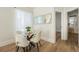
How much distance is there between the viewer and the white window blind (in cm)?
192

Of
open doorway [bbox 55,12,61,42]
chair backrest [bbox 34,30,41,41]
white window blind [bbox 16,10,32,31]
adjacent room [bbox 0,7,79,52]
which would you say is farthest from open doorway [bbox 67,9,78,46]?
white window blind [bbox 16,10,32,31]

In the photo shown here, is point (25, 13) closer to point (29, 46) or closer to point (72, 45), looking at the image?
point (29, 46)

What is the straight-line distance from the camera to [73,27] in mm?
1938

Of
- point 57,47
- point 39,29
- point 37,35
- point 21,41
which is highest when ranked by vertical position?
point 39,29

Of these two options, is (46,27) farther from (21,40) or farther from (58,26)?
(21,40)

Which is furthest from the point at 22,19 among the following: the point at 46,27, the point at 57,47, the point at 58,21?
the point at 57,47

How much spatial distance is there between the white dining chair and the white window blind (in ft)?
0.39

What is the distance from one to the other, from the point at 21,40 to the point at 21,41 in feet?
0.07

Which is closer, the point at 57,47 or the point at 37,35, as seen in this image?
the point at 57,47

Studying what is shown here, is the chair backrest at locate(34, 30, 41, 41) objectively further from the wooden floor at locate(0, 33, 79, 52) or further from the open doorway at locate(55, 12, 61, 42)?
the open doorway at locate(55, 12, 61, 42)

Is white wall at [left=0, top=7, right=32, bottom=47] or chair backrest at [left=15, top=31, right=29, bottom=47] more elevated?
white wall at [left=0, top=7, right=32, bottom=47]

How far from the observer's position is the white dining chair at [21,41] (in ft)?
6.25
